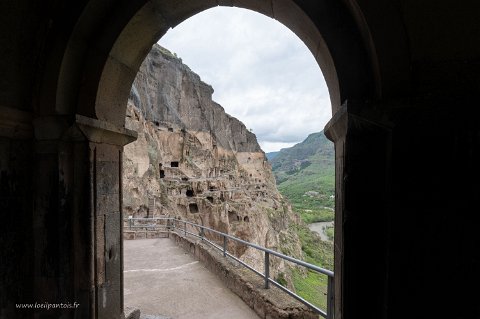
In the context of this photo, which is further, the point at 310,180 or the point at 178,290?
the point at 310,180

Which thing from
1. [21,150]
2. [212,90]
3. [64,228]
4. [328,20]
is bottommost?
[64,228]

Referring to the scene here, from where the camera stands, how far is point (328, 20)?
1.92m

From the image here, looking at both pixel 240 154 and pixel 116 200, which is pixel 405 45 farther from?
pixel 240 154

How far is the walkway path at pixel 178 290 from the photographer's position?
393cm

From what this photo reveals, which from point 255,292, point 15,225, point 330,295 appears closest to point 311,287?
point 255,292

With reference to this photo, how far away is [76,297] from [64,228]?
0.59 metres

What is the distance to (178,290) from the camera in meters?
4.77

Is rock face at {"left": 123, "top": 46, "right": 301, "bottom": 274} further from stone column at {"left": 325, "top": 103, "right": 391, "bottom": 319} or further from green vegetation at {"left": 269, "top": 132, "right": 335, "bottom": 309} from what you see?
stone column at {"left": 325, "top": 103, "right": 391, "bottom": 319}

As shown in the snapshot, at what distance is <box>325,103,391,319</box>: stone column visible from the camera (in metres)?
1.73

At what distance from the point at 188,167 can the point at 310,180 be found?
342 ft

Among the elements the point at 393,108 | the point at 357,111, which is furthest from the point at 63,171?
the point at 393,108

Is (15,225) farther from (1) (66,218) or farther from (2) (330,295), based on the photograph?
(2) (330,295)

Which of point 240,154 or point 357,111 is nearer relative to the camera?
point 357,111

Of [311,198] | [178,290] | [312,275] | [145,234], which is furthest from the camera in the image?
A: [311,198]
